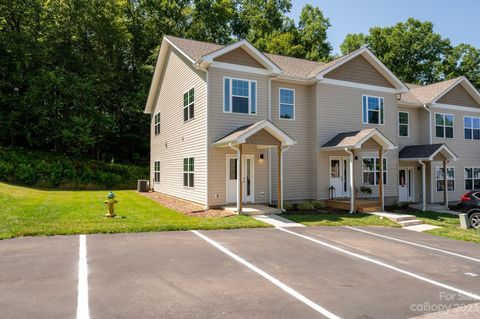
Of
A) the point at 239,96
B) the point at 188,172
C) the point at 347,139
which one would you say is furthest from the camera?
the point at 188,172

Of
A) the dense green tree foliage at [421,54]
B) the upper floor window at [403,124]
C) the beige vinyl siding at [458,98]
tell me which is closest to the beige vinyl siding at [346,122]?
the upper floor window at [403,124]

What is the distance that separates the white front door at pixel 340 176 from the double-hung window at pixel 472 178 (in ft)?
34.6

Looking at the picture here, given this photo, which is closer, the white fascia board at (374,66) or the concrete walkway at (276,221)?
the concrete walkway at (276,221)

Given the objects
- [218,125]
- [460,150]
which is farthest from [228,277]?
[460,150]

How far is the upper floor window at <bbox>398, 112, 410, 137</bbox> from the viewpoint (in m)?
20.3

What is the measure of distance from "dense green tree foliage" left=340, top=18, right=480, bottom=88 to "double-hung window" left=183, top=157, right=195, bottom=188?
34.2 m

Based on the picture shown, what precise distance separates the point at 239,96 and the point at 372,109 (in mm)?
8074

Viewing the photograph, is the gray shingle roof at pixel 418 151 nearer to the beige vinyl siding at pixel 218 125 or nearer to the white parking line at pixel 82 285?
the beige vinyl siding at pixel 218 125

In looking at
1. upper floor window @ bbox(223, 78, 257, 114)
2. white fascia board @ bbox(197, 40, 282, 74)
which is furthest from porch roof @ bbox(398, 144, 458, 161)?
upper floor window @ bbox(223, 78, 257, 114)

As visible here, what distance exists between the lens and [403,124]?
20.5 meters

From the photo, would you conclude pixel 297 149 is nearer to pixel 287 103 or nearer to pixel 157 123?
pixel 287 103

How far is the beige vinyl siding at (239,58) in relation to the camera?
1458cm

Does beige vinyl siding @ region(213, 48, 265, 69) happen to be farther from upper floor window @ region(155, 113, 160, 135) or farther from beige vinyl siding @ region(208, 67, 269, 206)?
upper floor window @ region(155, 113, 160, 135)

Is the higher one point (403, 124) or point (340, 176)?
point (403, 124)
